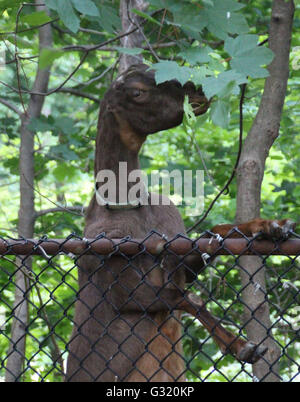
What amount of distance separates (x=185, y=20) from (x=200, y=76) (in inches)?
20.1

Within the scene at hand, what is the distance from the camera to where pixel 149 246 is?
2.65m

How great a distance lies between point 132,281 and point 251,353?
2.84 ft

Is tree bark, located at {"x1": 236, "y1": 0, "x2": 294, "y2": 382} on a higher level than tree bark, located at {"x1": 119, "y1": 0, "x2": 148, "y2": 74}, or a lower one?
lower

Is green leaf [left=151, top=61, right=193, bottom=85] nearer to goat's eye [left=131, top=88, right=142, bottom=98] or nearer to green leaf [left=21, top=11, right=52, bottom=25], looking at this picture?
green leaf [left=21, top=11, right=52, bottom=25]

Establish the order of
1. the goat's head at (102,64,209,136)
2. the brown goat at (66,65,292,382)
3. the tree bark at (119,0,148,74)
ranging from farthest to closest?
the tree bark at (119,0,148,74) → the goat's head at (102,64,209,136) → the brown goat at (66,65,292,382)

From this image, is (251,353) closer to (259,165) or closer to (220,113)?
(220,113)

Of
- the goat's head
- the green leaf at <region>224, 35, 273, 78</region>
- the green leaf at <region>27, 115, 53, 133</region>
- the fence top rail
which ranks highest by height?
the green leaf at <region>27, 115, 53, 133</region>

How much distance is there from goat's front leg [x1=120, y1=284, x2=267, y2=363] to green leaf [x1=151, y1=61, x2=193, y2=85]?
1.05 meters

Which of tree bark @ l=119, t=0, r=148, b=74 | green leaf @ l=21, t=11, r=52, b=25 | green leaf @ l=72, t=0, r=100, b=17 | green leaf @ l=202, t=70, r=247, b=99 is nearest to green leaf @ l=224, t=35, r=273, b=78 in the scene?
green leaf @ l=202, t=70, r=247, b=99

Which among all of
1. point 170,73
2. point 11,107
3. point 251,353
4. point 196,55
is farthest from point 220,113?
point 11,107

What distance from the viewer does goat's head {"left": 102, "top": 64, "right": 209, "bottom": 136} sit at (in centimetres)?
369

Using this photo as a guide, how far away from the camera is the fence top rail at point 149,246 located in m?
2.53
